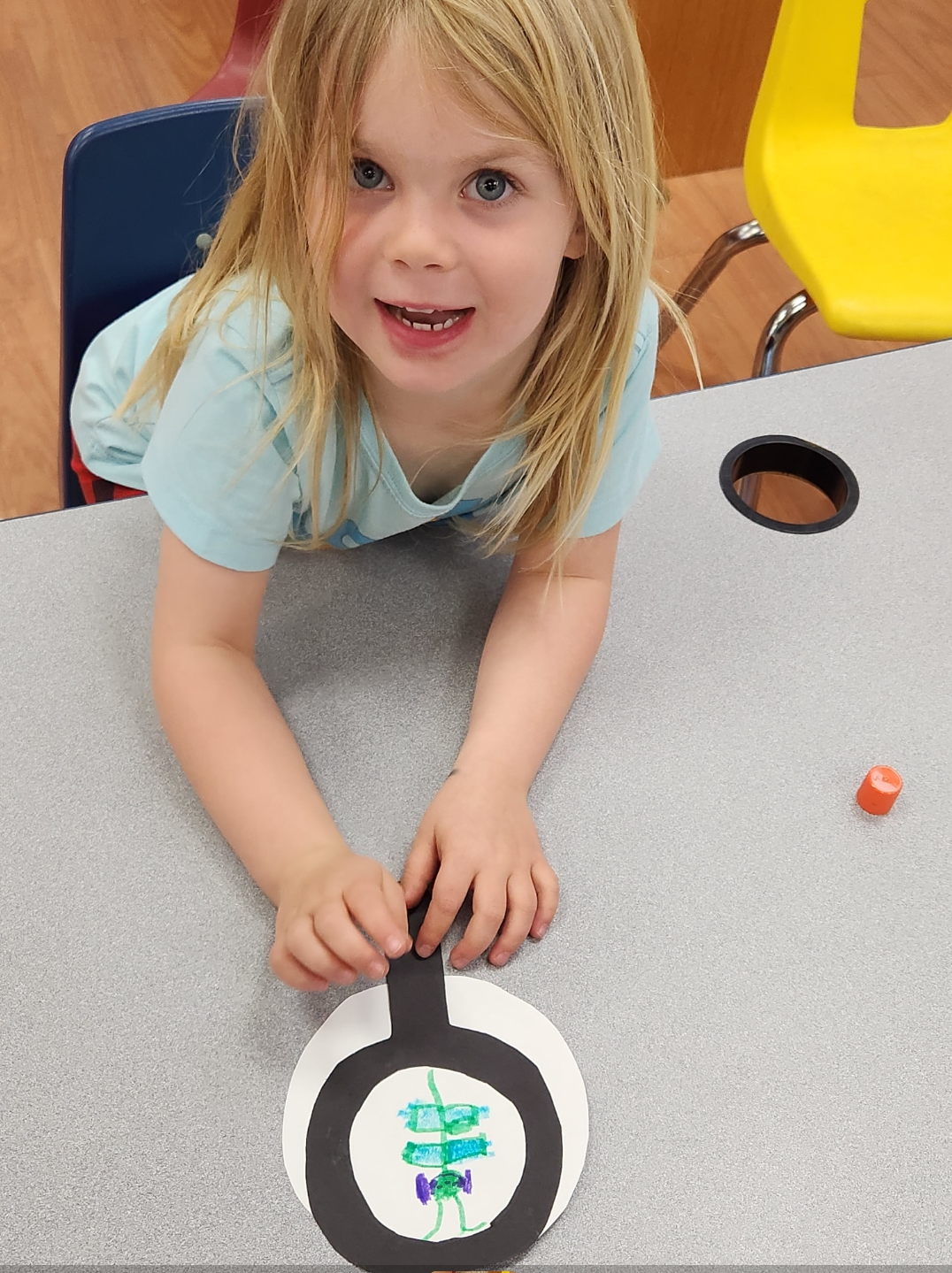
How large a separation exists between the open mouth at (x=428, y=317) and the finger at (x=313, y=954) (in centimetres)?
29

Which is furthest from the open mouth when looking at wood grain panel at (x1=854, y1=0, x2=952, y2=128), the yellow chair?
wood grain panel at (x1=854, y1=0, x2=952, y2=128)

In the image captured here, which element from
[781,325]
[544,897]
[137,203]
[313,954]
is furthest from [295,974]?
[781,325]

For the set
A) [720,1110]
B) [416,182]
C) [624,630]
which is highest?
[416,182]

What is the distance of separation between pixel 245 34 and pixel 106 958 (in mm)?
1144

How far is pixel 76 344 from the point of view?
90cm

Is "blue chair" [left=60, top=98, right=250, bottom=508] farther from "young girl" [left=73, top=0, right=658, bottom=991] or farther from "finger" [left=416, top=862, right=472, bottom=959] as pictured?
"finger" [left=416, top=862, right=472, bottom=959]

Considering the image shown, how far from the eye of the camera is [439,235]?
52 centimetres

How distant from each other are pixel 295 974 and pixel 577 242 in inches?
15.1

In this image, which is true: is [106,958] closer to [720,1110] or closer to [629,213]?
[720,1110]

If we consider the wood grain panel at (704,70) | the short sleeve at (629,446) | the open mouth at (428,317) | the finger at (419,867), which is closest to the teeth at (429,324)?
the open mouth at (428,317)

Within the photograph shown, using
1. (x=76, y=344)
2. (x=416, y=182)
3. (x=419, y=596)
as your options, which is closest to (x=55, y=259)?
(x=76, y=344)

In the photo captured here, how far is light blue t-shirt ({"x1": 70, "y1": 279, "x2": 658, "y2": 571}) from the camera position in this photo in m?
0.63

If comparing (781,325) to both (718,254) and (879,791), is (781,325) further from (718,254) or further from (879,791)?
(879,791)

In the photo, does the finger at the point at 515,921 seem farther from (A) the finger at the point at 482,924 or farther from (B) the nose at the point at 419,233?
(B) the nose at the point at 419,233
